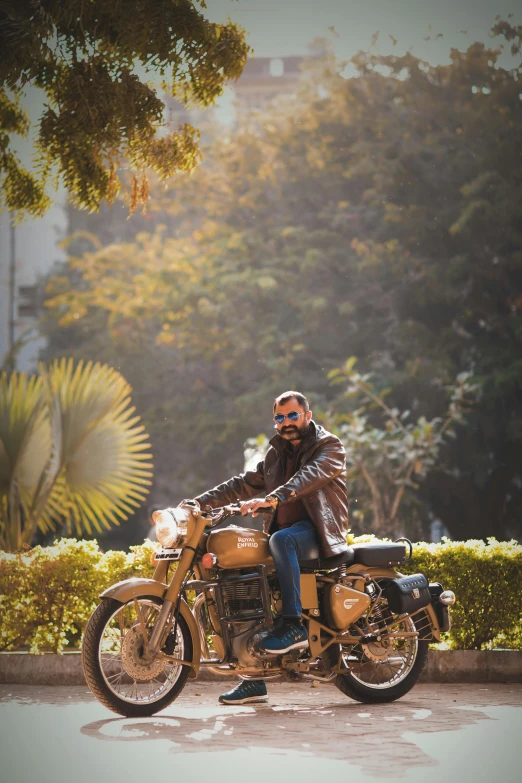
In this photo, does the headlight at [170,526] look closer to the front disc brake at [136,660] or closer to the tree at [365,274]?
the front disc brake at [136,660]

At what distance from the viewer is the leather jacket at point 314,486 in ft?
23.6

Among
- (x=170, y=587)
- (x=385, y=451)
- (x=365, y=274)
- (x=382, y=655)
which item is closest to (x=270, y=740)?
(x=170, y=587)

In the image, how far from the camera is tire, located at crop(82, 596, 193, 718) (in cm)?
673

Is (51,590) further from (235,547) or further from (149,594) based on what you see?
(235,547)

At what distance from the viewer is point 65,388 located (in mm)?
15148

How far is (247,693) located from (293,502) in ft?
4.08

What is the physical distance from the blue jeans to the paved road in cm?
70

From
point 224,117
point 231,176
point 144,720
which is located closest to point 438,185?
point 231,176

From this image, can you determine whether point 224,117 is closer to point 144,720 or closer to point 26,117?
point 26,117

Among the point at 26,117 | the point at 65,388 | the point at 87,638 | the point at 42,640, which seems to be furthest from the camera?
the point at 65,388

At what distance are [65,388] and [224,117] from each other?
25662 millimetres

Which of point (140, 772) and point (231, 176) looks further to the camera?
point (231, 176)

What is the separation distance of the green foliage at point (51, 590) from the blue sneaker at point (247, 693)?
2056 millimetres

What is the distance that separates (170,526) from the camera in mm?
6898
